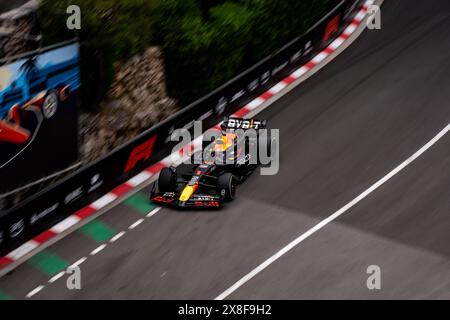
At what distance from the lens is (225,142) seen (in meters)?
18.4

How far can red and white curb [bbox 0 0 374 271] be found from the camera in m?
16.2

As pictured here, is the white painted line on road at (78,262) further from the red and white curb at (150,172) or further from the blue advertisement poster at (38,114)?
the blue advertisement poster at (38,114)

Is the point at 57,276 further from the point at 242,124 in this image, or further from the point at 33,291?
the point at 242,124

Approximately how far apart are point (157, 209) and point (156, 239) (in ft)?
3.88

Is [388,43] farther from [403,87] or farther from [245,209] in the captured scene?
[245,209]

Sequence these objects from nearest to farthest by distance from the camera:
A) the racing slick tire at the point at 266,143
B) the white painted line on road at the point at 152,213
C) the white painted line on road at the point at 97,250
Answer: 1. the white painted line on road at the point at 97,250
2. the white painted line on road at the point at 152,213
3. the racing slick tire at the point at 266,143

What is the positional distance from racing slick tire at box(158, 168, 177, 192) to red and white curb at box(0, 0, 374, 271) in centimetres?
122

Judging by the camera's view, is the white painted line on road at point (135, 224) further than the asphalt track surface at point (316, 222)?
Yes

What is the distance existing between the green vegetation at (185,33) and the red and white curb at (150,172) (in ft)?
3.63

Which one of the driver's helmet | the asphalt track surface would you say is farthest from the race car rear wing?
the asphalt track surface

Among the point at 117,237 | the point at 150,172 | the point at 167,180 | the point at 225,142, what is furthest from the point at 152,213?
the point at 225,142

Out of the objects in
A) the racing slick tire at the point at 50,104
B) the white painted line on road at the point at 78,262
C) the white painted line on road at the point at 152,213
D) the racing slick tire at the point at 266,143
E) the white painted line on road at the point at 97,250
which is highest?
the racing slick tire at the point at 50,104

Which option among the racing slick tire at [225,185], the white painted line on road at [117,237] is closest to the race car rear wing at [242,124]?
the racing slick tire at [225,185]

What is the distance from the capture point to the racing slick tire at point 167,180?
1719 cm
